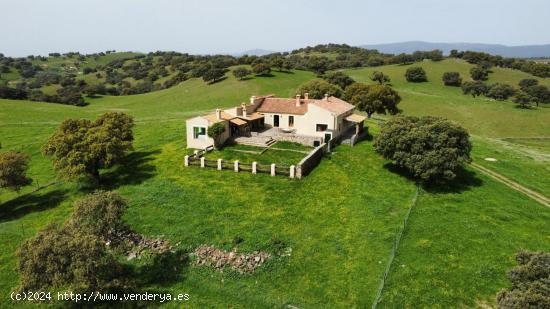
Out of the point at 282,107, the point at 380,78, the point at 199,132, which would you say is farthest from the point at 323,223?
the point at 380,78

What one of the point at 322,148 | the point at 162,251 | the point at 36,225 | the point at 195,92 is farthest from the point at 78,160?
the point at 195,92

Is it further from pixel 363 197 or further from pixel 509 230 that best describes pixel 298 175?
pixel 509 230

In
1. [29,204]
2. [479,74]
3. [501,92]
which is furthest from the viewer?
[479,74]

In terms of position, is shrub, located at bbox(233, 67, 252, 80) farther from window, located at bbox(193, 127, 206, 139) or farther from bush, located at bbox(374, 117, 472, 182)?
bush, located at bbox(374, 117, 472, 182)

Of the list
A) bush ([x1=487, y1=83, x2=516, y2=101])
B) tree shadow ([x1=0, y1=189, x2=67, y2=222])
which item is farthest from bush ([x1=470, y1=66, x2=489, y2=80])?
tree shadow ([x1=0, y1=189, x2=67, y2=222])
